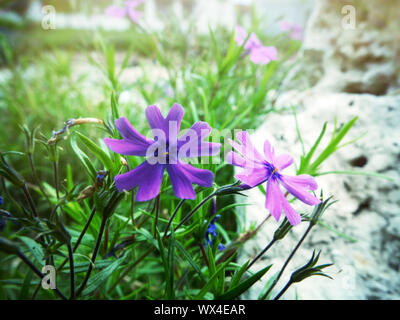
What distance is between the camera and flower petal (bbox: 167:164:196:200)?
0.35 m

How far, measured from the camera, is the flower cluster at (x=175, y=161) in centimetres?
35

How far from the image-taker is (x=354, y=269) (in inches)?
24.7

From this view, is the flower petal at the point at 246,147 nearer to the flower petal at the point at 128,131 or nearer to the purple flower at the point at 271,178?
the purple flower at the point at 271,178

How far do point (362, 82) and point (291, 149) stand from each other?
500 mm

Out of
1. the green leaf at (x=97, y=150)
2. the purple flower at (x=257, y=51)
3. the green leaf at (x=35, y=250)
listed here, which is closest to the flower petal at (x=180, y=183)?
the green leaf at (x=97, y=150)

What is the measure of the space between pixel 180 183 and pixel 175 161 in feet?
0.10

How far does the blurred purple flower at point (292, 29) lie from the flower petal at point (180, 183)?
1.04 meters

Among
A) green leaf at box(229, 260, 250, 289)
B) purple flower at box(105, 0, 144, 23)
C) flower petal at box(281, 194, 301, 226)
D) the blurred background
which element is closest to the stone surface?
the blurred background

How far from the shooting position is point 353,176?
0.79 meters

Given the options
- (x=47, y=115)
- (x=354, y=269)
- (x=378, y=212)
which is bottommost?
(x=354, y=269)

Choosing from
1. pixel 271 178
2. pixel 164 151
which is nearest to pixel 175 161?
pixel 164 151

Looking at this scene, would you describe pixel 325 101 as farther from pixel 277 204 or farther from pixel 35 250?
pixel 35 250
